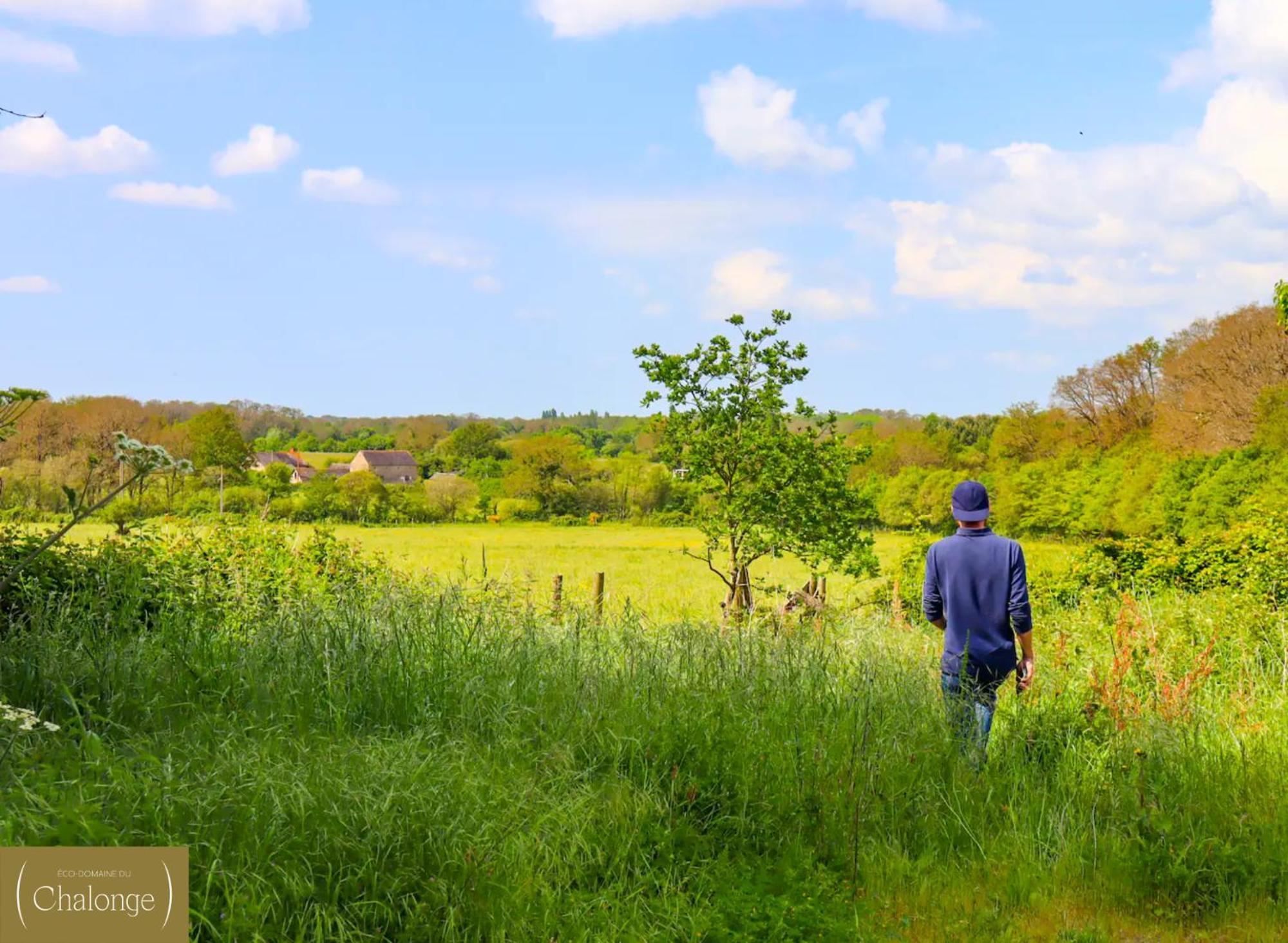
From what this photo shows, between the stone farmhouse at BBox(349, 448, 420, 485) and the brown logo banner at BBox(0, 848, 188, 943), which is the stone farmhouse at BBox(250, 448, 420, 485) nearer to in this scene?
the stone farmhouse at BBox(349, 448, 420, 485)

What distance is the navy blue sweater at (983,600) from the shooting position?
5.27 m

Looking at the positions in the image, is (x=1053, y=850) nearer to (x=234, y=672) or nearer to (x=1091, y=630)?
(x=234, y=672)

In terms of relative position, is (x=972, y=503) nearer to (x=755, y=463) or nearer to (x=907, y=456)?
(x=755, y=463)

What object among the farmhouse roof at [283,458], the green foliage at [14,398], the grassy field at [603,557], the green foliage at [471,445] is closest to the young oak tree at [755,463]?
the grassy field at [603,557]

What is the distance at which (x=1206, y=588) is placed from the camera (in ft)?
45.6

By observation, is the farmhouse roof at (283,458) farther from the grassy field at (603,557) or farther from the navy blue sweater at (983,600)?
the navy blue sweater at (983,600)

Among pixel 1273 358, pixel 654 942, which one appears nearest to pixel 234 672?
pixel 654 942

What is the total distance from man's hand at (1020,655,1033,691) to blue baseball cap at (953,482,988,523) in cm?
83

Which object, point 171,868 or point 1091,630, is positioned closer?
point 171,868

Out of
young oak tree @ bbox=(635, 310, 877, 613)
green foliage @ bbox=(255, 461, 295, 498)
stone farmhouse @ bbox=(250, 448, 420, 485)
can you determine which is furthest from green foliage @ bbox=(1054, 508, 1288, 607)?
stone farmhouse @ bbox=(250, 448, 420, 485)

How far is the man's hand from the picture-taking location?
5395mm

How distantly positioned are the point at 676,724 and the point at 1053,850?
1.75m

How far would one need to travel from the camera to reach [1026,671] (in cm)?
541

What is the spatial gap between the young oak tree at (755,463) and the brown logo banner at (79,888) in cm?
927
